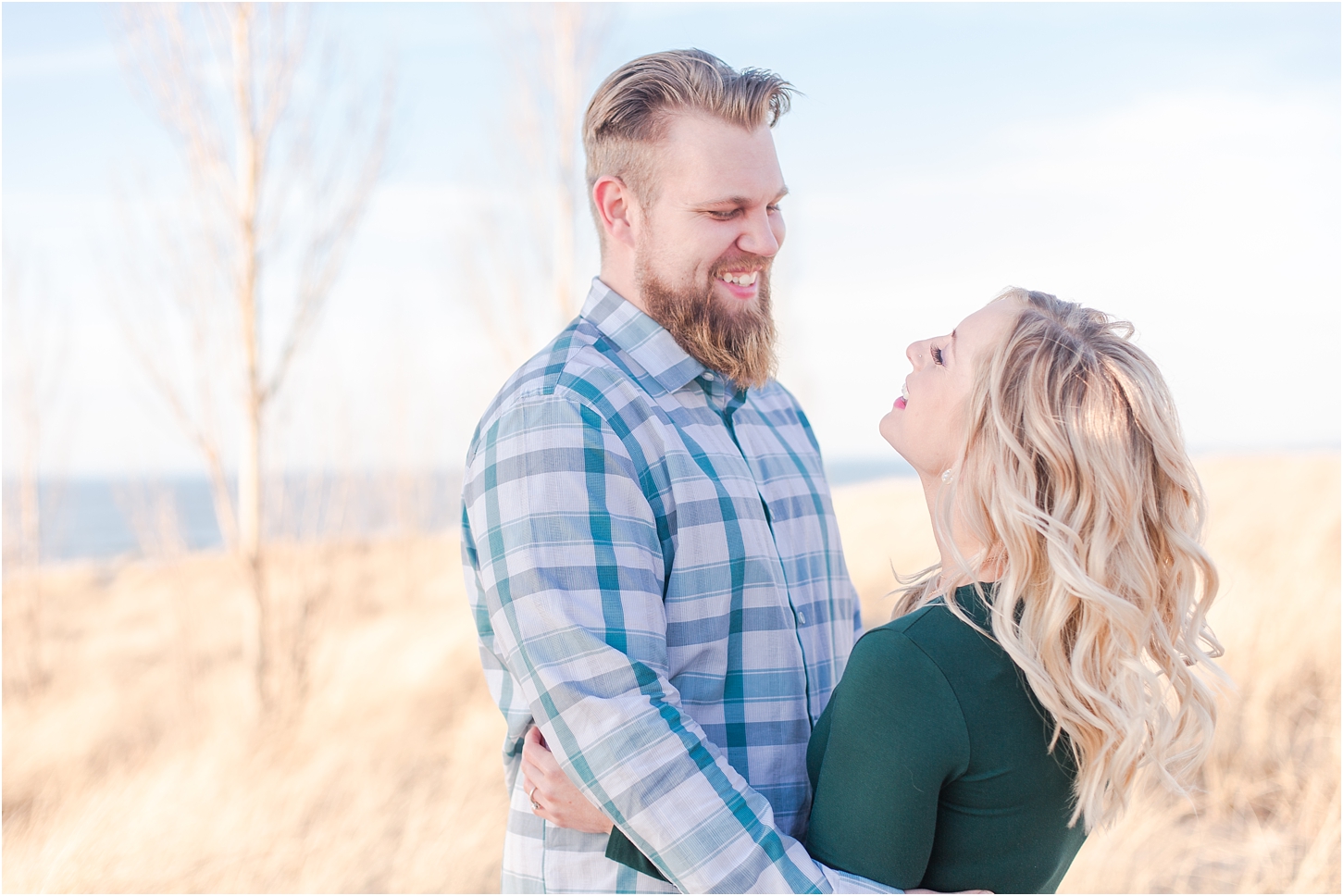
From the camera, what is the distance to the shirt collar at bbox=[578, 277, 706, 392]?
1664mm

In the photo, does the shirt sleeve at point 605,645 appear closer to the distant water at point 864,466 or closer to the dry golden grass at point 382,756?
the dry golden grass at point 382,756

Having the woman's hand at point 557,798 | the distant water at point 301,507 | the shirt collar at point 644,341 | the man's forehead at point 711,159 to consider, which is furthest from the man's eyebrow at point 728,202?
the distant water at point 301,507

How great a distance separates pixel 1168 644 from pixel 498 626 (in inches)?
38.9

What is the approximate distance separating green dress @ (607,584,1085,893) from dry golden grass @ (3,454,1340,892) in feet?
7.00

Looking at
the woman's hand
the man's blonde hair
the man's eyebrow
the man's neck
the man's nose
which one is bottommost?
the woman's hand

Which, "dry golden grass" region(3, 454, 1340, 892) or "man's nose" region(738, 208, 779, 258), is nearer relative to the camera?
"man's nose" region(738, 208, 779, 258)

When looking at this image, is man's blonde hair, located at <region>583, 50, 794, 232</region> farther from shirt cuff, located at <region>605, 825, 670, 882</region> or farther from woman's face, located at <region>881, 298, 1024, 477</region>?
shirt cuff, located at <region>605, 825, 670, 882</region>

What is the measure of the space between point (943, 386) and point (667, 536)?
50 centimetres

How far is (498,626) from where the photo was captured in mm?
1403

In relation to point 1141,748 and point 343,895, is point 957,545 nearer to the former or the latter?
point 1141,748

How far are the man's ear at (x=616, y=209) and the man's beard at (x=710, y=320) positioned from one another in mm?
79

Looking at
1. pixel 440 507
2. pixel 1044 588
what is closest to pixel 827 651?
pixel 1044 588

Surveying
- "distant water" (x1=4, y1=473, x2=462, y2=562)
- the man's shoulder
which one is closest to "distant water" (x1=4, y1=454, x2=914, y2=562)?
"distant water" (x1=4, y1=473, x2=462, y2=562)

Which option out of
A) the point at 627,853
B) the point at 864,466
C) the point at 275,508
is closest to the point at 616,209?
the point at 627,853
